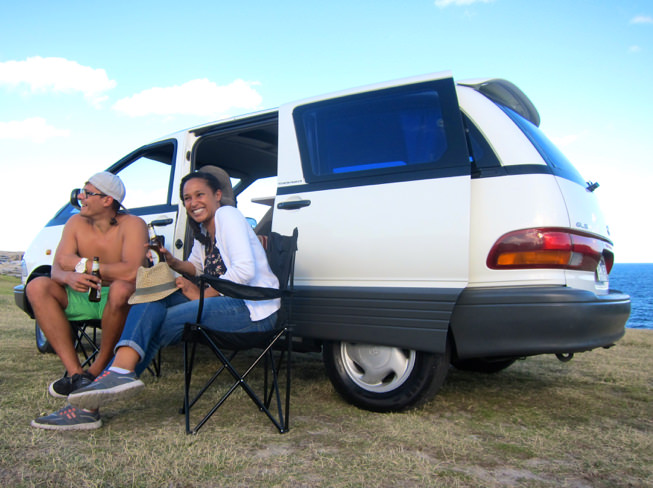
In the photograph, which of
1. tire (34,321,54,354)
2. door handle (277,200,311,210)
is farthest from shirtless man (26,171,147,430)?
tire (34,321,54,354)

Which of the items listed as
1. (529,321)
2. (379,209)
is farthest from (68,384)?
→ (529,321)

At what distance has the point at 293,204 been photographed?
3156 mm

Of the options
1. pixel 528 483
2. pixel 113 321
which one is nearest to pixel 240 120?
pixel 113 321

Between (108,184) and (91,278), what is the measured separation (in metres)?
0.64

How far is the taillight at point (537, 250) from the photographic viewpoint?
2.50 m

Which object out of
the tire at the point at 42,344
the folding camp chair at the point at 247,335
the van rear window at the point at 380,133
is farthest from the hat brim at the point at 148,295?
the tire at the point at 42,344

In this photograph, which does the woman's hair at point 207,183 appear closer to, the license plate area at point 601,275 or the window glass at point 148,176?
the window glass at point 148,176

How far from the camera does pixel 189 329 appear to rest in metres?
2.39

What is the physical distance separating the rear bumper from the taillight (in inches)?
4.6

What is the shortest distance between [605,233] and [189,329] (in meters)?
2.28

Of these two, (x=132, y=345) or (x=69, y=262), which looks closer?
(x=132, y=345)

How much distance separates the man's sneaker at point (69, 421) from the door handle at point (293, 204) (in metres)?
1.48

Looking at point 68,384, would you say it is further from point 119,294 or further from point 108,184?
point 108,184

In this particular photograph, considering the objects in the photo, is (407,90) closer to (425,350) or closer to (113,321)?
(425,350)
